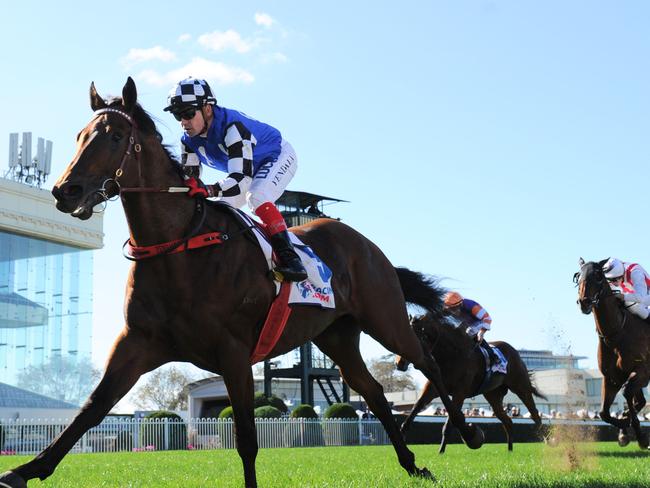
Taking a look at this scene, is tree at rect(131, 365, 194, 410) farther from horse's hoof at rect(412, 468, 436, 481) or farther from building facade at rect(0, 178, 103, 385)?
horse's hoof at rect(412, 468, 436, 481)

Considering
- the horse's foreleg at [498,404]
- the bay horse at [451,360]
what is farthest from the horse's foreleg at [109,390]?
the horse's foreleg at [498,404]

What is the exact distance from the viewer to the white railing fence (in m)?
23.4

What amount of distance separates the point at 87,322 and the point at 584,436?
43612mm

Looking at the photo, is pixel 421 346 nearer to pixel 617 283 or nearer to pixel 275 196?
pixel 275 196

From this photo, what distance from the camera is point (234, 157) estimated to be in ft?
17.7

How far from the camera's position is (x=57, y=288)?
47.4 metres

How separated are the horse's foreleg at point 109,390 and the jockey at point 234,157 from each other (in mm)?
1023

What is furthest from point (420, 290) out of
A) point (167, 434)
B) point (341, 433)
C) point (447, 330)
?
point (341, 433)

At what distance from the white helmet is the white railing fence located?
1454 centimetres

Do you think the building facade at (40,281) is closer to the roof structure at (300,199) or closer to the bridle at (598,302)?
the roof structure at (300,199)

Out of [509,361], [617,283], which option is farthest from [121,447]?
[617,283]

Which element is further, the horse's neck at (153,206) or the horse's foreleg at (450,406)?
the horse's foreleg at (450,406)

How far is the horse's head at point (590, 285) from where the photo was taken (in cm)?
1098

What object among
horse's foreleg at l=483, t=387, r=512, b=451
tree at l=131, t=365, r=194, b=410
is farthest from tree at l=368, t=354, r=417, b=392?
horse's foreleg at l=483, t=387, r=512, b=451
